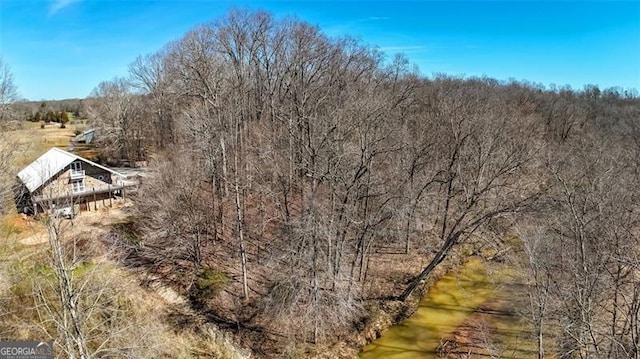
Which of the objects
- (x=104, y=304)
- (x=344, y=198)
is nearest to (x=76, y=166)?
(x=104, y=304)

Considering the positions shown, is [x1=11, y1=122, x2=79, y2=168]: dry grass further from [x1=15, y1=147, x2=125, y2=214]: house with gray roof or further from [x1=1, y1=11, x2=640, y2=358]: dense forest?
[x1=1, y1=11, x2=640, y2=358]: dense forest

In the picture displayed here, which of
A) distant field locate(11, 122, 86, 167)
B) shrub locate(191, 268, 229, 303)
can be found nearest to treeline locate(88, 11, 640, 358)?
shrub locate(191, 268, 229, 303)

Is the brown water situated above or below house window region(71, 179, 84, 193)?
below

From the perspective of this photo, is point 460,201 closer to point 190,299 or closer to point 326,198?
point 326,198

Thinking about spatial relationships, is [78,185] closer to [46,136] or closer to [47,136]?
[46,136]

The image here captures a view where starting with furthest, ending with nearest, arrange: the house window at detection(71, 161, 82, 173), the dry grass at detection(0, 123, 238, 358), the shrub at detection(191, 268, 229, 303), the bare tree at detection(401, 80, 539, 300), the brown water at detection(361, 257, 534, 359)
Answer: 1. the house window at detection(71, 161, 82, 173)
2. the bare tree at detection(401, 80, 539, 300)
3. the shrub at detection(191, 268, 229, 303)
4. the brown water at detection(361, 257, 534, 359)
5. the dry grass at detection(0, 123, 238, 358)

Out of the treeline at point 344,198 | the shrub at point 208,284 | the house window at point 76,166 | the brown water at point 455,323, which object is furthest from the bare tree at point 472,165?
the house window at point 76,166
